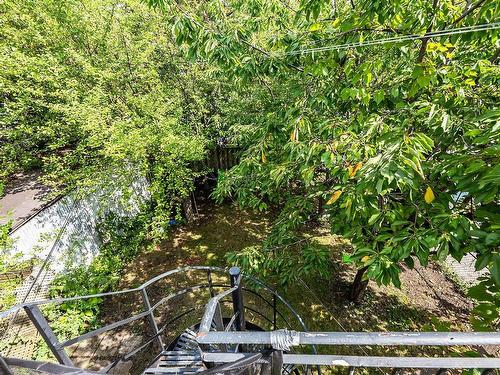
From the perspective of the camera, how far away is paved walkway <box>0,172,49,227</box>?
Answer: 215 inches

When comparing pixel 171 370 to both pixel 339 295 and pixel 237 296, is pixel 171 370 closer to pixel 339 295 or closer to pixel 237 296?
pixel 237 296

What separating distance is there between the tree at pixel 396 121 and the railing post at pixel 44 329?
2288 millimetres

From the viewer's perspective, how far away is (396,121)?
92.1 inches

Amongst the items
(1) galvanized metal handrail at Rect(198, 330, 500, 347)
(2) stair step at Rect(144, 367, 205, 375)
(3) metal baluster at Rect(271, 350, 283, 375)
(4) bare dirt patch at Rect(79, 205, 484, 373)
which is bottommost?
(4) bare dirt patch at Rect(79, 205, 484, 373)

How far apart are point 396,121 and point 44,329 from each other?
3.35m

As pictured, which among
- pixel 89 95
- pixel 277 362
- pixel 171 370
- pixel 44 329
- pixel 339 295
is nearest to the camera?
pixel 277 362

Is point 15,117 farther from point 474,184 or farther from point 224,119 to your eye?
point 474,184

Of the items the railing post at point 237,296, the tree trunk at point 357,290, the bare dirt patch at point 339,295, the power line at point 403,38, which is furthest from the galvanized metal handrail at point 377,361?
the tree trunk at point 357,290

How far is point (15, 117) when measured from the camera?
5348mm

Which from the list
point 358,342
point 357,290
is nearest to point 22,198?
point 358,342

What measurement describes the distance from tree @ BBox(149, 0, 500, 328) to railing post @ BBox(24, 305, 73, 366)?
2.29 metres

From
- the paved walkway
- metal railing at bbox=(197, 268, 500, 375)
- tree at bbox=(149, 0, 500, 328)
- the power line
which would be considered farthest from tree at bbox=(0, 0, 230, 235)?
metal railing at bbox=(197, 268, 500, 375)

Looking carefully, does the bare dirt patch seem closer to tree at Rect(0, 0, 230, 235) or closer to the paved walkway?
tree at Rect(0, 0, 230, 235)

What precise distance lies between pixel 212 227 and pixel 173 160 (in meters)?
3.01
